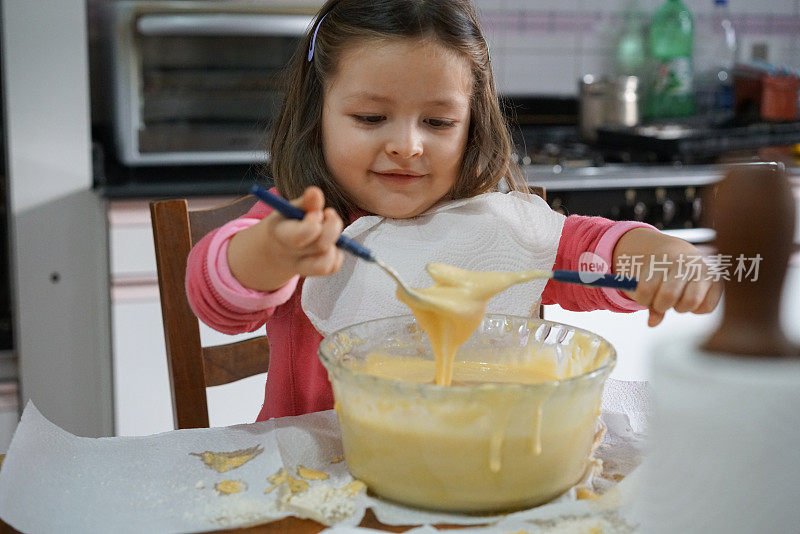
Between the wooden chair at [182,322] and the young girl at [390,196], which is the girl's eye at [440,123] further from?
the wooden chair at [182,322]

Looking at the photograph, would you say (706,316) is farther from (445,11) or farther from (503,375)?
(445,11)

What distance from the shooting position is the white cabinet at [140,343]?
2.04 m

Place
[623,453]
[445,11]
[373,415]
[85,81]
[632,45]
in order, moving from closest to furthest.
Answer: [373,415] → [623,453] → [445,11] → [85,81] → [632,45]

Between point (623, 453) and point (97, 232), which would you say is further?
point (97, 232)

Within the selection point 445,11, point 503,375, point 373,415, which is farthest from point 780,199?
point 445,11

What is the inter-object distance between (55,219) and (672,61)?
6.55ft

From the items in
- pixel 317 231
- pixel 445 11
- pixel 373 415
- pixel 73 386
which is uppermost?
pixel 445 11

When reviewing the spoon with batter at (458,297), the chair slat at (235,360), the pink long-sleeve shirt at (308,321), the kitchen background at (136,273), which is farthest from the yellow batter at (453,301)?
the kitchen background at (136,273)

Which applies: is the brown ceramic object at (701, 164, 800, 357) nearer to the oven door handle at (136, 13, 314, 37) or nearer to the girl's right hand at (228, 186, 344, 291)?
the girl's right hand at (228, 186, 344, 291)

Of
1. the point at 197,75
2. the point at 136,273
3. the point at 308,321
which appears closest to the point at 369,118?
the point at 308,321

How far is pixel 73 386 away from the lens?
214cm

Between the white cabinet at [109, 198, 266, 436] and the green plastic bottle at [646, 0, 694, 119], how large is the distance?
1600 millimetres

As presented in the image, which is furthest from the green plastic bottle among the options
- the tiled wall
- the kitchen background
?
the kitchen background

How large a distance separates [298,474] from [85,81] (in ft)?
5.19
